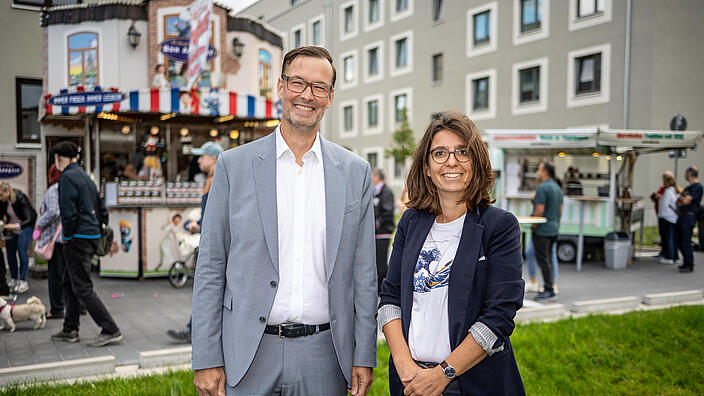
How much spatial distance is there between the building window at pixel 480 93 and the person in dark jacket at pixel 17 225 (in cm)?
2064

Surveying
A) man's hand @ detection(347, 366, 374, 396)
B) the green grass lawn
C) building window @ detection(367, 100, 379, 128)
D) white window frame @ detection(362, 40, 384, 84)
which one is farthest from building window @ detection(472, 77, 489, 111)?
man's hand @ detection(347, 366, 374, 396)

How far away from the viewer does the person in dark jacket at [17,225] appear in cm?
848

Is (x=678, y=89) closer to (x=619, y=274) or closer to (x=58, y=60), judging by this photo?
(x=619, y=274)

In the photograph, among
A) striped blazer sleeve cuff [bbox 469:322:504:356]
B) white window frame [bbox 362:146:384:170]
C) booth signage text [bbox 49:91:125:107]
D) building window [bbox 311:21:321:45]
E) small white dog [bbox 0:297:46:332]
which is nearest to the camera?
striped blazer sleeve cuff [bbox 469:322:504:356]

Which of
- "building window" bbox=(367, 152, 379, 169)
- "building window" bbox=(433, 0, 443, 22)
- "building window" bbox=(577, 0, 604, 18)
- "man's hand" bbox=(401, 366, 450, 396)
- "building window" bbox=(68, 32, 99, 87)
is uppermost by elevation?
"building window" bbox=(433, 0, 443, 22)

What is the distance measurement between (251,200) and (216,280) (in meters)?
0.38

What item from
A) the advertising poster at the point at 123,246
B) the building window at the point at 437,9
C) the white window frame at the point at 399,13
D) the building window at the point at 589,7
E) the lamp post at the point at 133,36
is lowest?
the advertising poster at the point at 123,246

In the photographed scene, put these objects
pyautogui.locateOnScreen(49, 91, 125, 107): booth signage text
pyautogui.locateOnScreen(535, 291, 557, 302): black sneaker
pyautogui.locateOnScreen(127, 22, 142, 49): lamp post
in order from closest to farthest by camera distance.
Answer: pyautogui.locateOnScreen(535, 291, 557, 302): black sneaker → pyautogui.locateOnScreen(49, 91, 125, 107): booth signage text → pyautogui.locateOnScreen(127, 22, 142, 49): lamp post

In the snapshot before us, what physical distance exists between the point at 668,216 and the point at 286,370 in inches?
476

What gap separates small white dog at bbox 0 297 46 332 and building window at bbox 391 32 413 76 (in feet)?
84.4

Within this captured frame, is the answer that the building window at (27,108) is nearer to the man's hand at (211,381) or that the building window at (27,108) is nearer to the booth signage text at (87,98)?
the booth signage text at (87,98)

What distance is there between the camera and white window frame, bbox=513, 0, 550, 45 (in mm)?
22016

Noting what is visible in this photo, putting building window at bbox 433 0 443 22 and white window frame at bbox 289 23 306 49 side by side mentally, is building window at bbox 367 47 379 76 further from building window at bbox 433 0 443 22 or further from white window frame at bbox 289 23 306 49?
white window frame at bbox 289 23 306 49

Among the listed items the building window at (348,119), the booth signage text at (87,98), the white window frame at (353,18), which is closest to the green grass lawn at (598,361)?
the booth signage text at (87,98)
